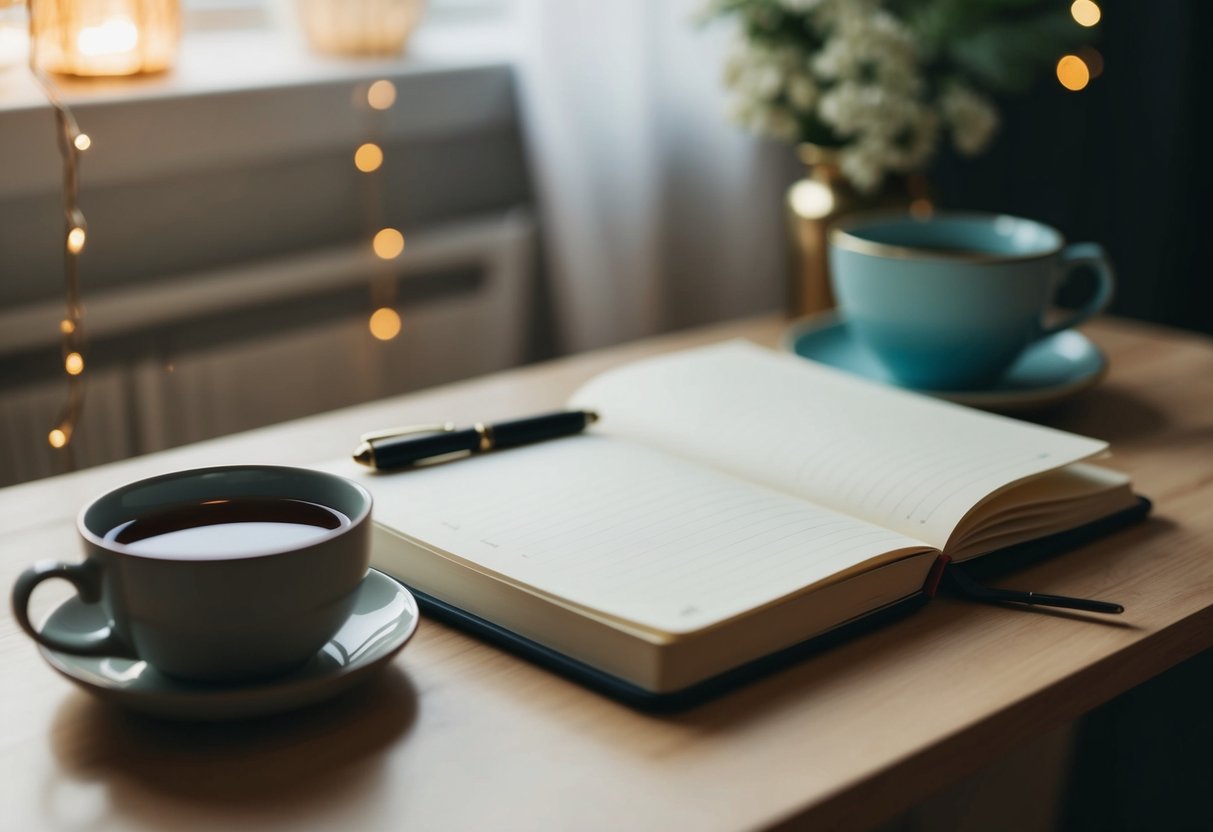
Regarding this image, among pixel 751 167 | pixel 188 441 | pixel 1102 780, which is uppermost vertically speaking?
pixel 751 167

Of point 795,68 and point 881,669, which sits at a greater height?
point 795,68

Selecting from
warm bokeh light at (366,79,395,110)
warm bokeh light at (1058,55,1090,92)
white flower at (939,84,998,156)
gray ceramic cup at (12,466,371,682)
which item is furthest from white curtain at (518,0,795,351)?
gray ceramic cup at (12,466,371,682)

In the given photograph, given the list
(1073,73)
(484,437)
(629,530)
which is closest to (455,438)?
(484,437)

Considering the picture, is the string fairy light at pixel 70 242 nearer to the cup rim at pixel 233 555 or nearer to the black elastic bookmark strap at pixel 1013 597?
the cup rim at pixel 233 555

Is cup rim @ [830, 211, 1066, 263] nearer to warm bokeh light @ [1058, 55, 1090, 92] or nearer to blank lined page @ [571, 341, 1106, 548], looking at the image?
blank lined page @ [571, 341, 1106, 548]

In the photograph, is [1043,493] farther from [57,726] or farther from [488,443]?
[57,726]

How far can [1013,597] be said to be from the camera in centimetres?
60

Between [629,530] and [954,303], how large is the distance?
38 cm

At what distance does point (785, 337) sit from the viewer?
1.00m

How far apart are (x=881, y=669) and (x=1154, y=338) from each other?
65 centimetres

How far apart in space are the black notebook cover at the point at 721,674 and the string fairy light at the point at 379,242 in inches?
30.4

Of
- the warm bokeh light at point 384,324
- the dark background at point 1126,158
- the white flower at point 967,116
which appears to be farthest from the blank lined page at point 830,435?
the dark background at point 1126,158

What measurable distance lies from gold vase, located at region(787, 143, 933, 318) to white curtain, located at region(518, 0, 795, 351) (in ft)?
0.78

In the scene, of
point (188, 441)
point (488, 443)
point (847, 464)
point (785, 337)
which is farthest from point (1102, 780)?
point (188, 441)
